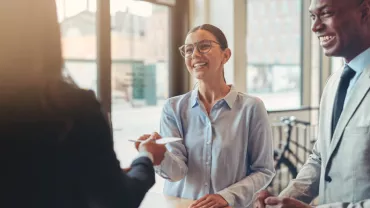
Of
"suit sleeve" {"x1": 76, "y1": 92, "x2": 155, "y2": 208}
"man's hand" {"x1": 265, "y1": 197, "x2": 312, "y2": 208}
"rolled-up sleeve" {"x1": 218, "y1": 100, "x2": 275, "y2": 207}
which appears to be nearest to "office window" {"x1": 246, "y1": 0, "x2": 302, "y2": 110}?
"rolled-up sleeve" {"x1": 218, "y1": 100, "x2": 275, "y2": 207}

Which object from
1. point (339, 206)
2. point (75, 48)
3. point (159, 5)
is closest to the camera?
point (339, 206)

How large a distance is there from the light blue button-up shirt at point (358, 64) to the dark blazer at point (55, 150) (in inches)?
28.5

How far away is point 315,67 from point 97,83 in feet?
11.2

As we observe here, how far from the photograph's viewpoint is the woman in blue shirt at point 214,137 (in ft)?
5.58

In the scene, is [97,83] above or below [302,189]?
above

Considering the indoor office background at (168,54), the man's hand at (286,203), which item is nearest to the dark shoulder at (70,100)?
the man's hand at (286,203)

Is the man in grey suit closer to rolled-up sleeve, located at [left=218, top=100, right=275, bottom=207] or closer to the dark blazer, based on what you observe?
rolled-up sleeve, located at [left=218, top=100, right=275, bottom=207]

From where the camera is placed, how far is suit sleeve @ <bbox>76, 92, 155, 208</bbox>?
98 cm

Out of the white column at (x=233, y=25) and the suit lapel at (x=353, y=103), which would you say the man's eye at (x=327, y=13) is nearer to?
the suit lapel at (x=353, y=103)

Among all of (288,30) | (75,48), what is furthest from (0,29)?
(288,30)

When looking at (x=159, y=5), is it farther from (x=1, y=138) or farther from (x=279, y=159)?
(x=1, y=138)

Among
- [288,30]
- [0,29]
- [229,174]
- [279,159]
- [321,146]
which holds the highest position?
[288,30]

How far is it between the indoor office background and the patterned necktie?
94cm

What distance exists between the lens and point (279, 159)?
4500mm
